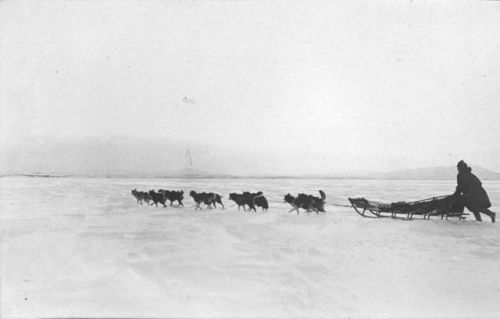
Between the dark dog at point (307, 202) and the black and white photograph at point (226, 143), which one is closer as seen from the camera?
the black and white photograph at point (226, 143)

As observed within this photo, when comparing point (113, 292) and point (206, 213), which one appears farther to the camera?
point (206, 213)

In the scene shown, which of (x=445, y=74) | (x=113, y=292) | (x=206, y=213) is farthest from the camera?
(x=206, y=213)

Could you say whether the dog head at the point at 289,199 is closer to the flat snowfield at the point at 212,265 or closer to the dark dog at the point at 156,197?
the flat snowfield at the point at 212,265

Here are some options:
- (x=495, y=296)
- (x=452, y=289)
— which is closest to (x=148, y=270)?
(x=452, y=289)

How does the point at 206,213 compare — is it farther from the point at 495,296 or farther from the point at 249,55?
the point at 495,296

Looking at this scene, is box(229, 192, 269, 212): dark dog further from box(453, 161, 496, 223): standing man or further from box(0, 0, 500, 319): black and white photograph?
box(453, 161, 496, 223): standing man

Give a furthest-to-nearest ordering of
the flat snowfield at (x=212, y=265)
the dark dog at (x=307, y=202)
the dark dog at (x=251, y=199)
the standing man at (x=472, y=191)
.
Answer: the dark dog at (x=251, y=199) → the dark dog at (x=307, y=202) → the standing man at (x=472, y=191) → the flat snowfield at (x=212, y=265)

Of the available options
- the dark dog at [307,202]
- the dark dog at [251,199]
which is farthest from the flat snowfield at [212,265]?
the dark dog at [251,199]
